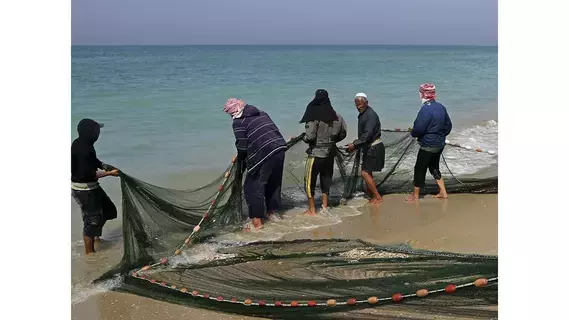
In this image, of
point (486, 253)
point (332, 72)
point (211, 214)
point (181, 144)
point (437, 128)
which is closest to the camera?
point (486, 253)

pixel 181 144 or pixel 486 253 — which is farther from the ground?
pixel 181 144

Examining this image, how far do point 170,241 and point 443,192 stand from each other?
338cm

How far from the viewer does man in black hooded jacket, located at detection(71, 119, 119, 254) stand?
17.9 ft

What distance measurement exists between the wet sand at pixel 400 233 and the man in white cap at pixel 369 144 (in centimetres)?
30

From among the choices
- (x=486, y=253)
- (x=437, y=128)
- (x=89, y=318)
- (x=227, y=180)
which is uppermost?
(x=437, y=128)

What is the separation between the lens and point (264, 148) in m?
6.14

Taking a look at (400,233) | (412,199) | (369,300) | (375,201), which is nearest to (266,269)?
(369,300)

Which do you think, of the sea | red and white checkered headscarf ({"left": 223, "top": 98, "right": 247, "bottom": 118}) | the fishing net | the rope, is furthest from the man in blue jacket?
the sea

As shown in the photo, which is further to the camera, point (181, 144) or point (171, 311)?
point (181, 144)

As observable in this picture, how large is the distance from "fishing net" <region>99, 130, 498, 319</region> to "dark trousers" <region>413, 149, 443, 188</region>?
145 cm

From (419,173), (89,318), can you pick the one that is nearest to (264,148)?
(419,173)

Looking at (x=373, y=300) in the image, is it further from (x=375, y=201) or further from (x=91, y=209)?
(x=375, y=201)

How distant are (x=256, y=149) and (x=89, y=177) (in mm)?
1672

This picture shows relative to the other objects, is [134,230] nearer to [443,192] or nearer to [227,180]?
[227,180]
